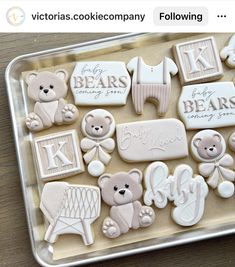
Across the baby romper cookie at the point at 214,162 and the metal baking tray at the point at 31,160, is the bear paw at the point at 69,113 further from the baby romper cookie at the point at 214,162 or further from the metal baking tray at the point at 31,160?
the baby romper cookie at the point at 214,162

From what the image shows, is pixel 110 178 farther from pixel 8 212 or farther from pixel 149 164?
pixel 8 212

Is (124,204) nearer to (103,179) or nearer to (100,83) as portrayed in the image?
(103,179)

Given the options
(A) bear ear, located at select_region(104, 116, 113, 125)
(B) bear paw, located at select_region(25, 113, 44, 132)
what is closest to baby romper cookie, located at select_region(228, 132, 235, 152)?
(A) bear ear, located at select_region(104, 116, 113, 125)

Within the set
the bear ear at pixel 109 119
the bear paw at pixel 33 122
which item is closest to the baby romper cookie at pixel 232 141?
the bear ear at pixel 109 119

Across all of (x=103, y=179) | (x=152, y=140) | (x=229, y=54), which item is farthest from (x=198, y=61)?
(x=103, y=179)

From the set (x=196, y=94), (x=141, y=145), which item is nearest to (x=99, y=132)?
(x=141, y=145)

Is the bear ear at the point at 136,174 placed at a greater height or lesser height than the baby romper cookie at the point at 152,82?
lesser

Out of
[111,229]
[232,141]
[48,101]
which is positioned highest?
[48,101]
